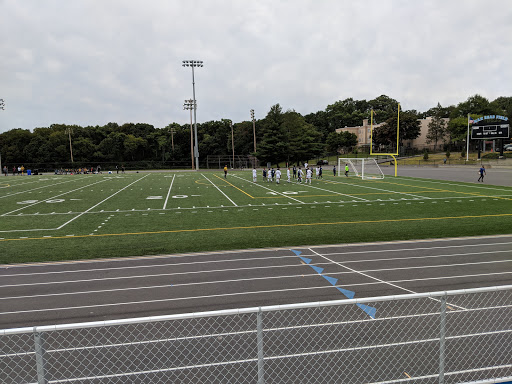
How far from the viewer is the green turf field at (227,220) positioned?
12602 mm

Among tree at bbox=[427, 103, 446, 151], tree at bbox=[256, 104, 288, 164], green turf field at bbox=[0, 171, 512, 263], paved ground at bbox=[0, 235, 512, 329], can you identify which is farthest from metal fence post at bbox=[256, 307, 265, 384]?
tree at bbox=[427, 103, 446, 151]

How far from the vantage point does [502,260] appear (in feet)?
33.1

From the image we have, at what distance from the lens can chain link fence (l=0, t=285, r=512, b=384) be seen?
483 centimetres

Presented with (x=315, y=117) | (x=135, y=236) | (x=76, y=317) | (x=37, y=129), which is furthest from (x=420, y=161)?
(x=37, y=129)

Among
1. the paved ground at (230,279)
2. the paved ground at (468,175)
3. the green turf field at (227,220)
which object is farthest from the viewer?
the paved ground at (468,175)

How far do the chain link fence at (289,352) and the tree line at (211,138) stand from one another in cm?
6795

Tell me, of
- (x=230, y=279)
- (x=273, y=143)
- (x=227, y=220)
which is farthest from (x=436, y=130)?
(x=230, y=279)

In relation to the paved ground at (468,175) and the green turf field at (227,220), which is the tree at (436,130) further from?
the green turf field at (227,220)

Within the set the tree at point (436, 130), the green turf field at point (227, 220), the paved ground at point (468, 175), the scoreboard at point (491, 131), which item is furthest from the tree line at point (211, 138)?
the green turf field at point (227, 220)

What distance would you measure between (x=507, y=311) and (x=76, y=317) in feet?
27.8

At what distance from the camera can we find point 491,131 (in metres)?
59.0

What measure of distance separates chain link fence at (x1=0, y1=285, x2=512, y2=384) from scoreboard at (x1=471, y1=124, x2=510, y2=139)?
62991 mm

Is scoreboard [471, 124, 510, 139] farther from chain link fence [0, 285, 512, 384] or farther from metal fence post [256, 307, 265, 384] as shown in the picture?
metal fence post [256, 307, 265, 384]

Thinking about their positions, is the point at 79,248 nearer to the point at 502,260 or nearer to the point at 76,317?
the point at 76,317
